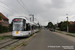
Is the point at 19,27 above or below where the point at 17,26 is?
below

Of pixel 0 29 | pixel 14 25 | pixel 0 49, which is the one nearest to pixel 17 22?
pixel 14 25

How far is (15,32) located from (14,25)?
1.15 meters

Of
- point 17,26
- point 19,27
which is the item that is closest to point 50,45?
point 19,27

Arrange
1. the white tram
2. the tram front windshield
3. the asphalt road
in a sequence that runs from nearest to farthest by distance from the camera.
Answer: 1. the asphalt road
2. the white tram
3. the tram front windshield

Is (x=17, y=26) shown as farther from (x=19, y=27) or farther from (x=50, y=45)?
(x=50, y=45)

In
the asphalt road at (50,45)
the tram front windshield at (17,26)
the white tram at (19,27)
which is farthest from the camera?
the tram front windshield at (17,26)

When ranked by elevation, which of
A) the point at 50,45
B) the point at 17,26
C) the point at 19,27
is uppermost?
the point at 17,26

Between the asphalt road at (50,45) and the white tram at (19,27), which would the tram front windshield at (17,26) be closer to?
the white tram at (19,27)

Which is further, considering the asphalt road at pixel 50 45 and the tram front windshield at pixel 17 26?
the tram front windshield at pixel 17 26

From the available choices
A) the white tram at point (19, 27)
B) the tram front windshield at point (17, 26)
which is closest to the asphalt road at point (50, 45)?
the white tram at point (19, 27)

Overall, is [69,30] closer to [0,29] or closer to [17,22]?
[0,29]

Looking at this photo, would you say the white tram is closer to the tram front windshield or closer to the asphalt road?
the tram front windshield

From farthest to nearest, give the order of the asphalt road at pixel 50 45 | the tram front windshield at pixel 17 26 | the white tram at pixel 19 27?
1. the tram front windshield at pixel 17 26
2. the white tram at pixel 19 27
3. the asphalt road at pixel 50 45

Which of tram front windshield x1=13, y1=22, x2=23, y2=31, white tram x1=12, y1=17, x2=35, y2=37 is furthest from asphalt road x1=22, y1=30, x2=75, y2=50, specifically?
tram front windshield x1=13, y1=22, x2=23, y2=31
